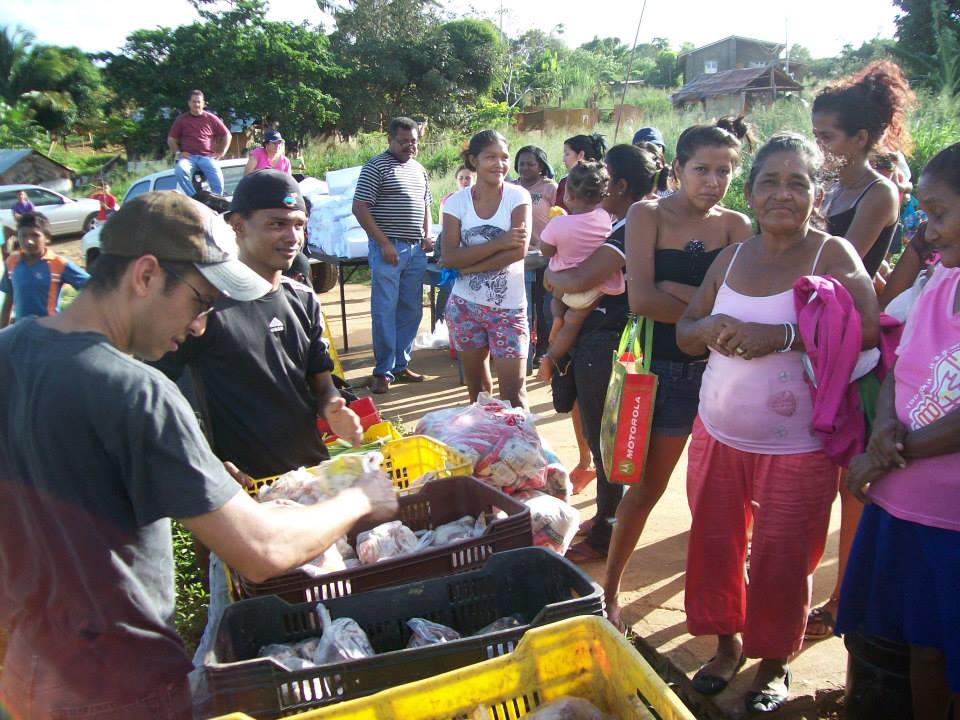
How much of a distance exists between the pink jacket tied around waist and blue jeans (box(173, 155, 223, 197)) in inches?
397

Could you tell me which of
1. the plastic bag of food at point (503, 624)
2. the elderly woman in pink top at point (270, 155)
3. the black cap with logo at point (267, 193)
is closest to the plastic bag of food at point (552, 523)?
the plastic bag of food at point (503, 624)

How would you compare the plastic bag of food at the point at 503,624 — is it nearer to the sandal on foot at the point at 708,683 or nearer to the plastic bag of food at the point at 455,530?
the plastic bag of food at the point at 455,530

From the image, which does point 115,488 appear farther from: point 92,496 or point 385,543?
point 385,543

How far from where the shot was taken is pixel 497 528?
229cm

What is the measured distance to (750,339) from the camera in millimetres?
2592

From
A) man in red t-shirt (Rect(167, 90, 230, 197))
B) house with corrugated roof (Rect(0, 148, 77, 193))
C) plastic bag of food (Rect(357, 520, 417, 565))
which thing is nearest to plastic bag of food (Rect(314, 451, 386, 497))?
plastic bag of food (Rect(357, 520, 417, 565))

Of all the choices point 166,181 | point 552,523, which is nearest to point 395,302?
point 552,523

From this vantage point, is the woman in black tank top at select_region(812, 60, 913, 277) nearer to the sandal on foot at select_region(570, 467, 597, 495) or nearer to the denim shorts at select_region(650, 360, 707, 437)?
the denim shorts at select_region(650, 360, 707, 437)

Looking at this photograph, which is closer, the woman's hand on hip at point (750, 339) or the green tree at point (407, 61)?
the woman's hand on hip at point (750, 339)

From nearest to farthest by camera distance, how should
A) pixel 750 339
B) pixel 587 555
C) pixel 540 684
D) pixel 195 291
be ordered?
pixel 540 684
pixel 195 291
pixel 750 339
pixel 587 555

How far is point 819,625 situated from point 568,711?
234cm

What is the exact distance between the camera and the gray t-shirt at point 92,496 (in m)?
1.52

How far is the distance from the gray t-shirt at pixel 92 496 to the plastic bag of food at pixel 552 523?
1336 millimetres

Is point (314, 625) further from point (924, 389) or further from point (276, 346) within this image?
→ point (924, 389)
